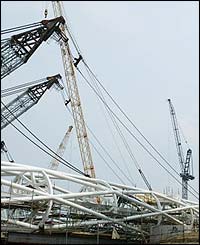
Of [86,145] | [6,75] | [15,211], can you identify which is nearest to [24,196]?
[15,211]

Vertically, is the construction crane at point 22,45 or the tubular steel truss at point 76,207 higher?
the construction crane at point 22,45

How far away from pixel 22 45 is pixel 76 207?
18521mm

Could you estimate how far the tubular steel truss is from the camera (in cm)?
3525

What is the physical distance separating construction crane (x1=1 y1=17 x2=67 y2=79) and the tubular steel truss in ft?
40.2

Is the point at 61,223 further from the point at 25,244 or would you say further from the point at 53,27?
the point at 53,27

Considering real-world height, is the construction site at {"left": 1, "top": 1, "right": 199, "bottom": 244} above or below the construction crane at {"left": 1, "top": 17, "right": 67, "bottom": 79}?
below

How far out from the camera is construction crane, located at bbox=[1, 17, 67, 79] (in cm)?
4600

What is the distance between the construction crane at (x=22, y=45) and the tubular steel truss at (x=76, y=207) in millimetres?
12263

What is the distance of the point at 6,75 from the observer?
47.5 m

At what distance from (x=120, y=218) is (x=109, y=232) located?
7.93ft

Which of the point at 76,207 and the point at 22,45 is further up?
the point at 22,45

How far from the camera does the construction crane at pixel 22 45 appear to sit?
46.0 metres

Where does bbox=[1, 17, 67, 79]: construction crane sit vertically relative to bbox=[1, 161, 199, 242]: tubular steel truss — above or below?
above

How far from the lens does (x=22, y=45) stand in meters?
47.5
